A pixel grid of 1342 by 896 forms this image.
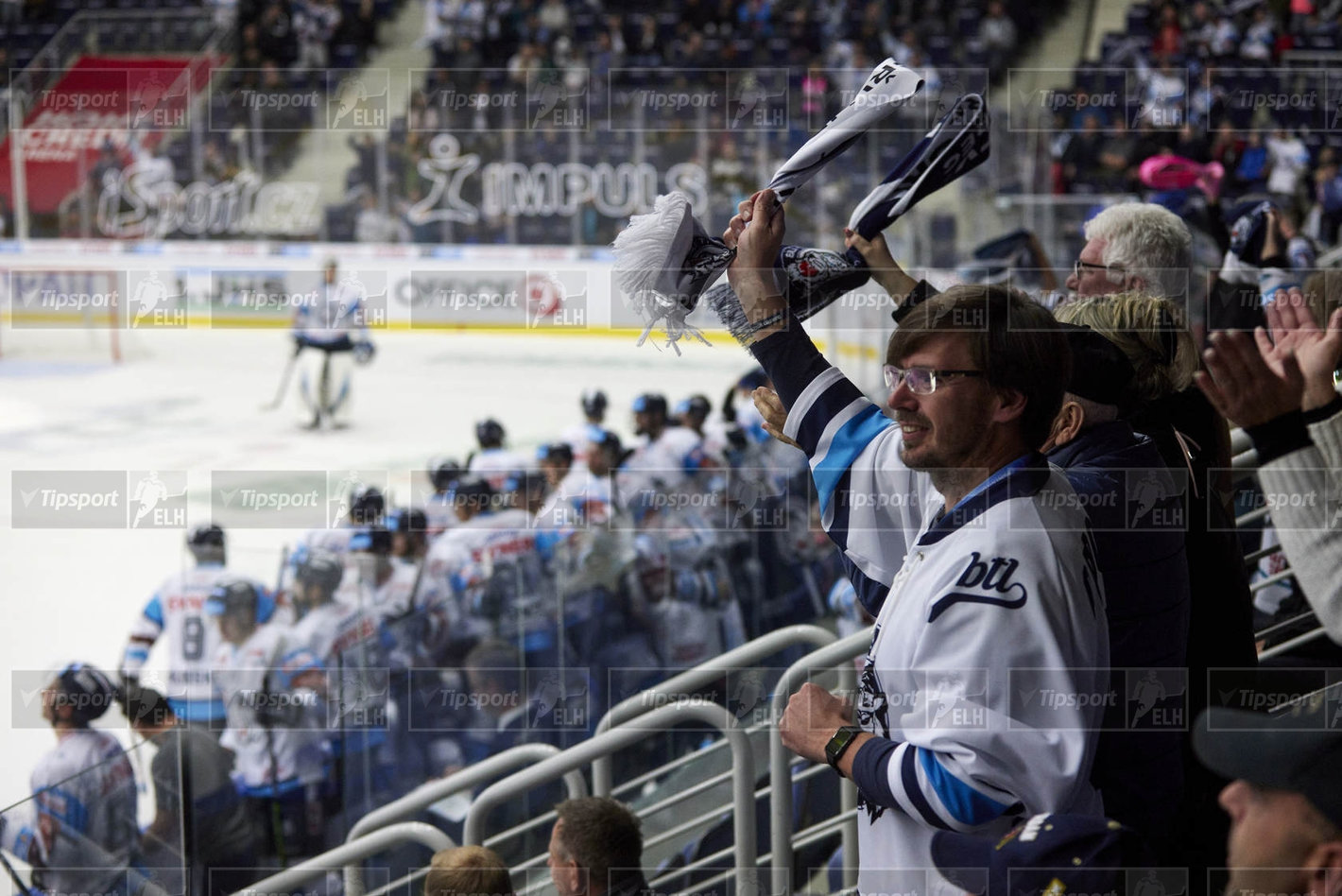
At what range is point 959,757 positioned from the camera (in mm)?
1489

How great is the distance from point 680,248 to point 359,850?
1594 mm

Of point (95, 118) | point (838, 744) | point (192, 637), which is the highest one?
point (95, 118)

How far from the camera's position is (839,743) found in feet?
5.24

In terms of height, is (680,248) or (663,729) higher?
(680,248)

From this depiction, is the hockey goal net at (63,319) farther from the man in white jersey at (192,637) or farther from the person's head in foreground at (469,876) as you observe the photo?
the person's head in foreground at (469,876)

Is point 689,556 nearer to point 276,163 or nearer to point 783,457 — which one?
point 783,457

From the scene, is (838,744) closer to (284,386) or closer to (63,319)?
(284,386)

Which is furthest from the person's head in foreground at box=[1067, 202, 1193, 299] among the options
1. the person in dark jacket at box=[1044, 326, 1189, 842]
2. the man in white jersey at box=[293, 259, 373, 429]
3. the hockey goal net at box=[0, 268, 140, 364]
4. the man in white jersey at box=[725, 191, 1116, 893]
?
the hockey goal net at box=[0, 268, 140, 364]

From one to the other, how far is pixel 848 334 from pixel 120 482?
5307 millimetres

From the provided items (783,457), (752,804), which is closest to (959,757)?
(752,804)

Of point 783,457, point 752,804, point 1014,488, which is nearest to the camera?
point 1014,488

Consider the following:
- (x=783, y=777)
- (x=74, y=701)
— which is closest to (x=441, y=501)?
(x=74, y=701)

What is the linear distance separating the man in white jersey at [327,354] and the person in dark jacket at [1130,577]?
9290 millimetres

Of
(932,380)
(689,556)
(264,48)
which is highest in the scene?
(264,48)
